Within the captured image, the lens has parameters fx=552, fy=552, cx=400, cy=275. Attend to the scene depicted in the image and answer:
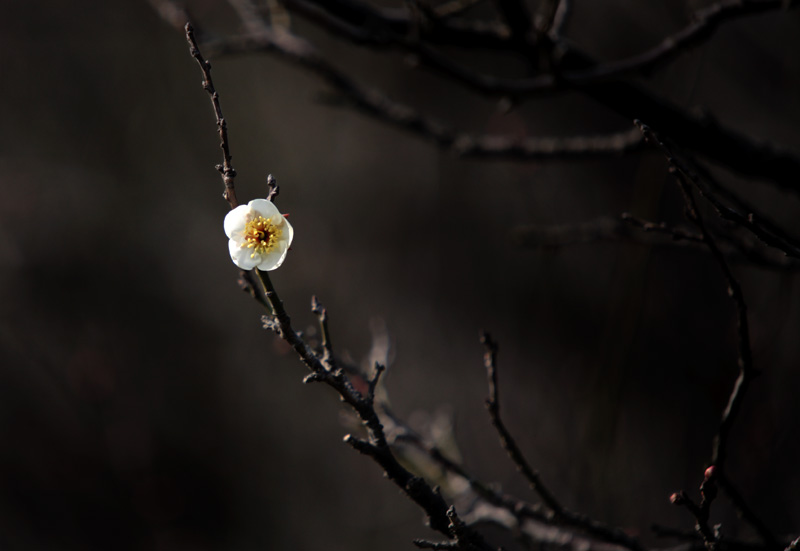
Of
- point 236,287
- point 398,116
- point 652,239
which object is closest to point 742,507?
point 652,239

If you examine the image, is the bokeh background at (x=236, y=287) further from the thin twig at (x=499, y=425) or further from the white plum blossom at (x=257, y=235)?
the white plum blossom at (x=257, y=235)

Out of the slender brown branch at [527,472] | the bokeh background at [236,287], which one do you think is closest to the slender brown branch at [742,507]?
the slender brown branch at [527,472]

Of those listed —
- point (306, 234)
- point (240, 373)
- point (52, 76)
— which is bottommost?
point (240, 373)

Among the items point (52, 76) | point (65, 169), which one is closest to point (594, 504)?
point (65, 169)

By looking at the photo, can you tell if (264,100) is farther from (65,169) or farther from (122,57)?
(65,169)

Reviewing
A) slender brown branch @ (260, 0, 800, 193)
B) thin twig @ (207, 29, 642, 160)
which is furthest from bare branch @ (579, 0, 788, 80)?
thin twig @ (207, 29, 642, 160)

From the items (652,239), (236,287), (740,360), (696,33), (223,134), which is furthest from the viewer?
(236,287)

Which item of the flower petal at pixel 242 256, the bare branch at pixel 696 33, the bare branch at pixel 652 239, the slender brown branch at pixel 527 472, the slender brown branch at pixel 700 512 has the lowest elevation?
the slender brown branch at pixel 700 512

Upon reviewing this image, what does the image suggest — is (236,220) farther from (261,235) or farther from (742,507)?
(742,507)
